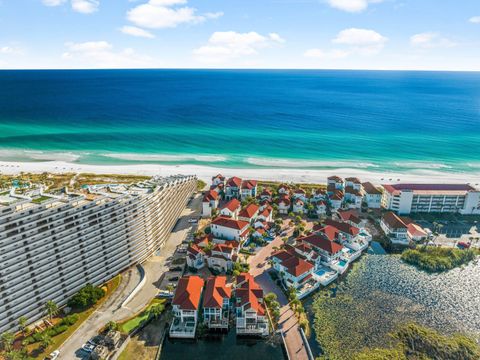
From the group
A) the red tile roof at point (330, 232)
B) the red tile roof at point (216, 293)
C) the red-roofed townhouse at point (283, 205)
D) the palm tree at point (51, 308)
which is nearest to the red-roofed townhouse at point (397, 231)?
the red tile roof at point (330, 232)

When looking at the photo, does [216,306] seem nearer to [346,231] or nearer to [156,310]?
[156,310]

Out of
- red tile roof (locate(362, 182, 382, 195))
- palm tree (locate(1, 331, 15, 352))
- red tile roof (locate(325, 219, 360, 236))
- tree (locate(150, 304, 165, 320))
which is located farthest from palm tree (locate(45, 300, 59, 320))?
red tile roof (locate(362, 182, 382, 195))

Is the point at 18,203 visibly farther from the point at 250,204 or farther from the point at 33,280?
the point at 250,204

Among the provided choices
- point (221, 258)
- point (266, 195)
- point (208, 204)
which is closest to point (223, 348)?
point (221, 258)

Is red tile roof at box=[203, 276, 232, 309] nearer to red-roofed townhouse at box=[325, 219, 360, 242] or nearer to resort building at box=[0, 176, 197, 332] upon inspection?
resort building at box=[0, 176, 197, 332]

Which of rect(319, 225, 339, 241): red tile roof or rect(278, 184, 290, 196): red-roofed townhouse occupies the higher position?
rect(278, 184, 290, 196): red-roofed townhouse

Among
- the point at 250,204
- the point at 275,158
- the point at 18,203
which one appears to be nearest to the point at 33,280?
the point at 18,203
